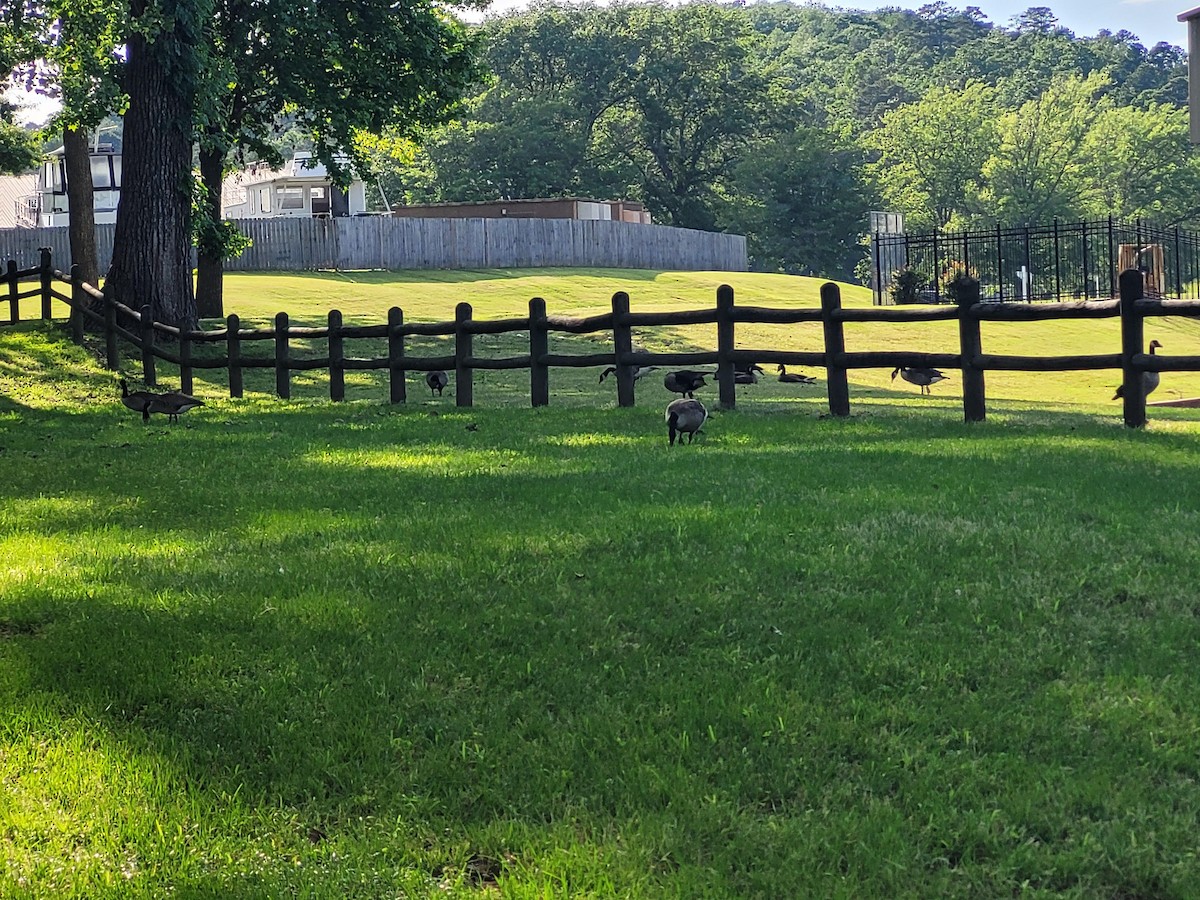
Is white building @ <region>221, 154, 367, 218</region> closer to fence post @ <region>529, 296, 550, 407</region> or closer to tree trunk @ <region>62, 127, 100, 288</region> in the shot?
tree trunk @ <region>62, 127, 100, 288</region>

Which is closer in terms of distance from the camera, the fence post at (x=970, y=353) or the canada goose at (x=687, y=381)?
the fence post at (x=970, y=353)

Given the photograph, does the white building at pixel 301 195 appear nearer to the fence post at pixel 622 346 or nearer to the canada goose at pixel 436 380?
the canada goose at pixel 436 380

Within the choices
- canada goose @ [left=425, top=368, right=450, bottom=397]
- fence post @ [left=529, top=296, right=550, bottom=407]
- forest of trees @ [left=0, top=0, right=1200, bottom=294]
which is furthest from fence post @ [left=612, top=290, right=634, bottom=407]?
forest of trees @ [left=0, top=0, right=1200, bottom=294]

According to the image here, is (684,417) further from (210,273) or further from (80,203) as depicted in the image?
(80,203)

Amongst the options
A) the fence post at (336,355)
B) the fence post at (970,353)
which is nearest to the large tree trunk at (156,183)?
the fence post at (336,355)

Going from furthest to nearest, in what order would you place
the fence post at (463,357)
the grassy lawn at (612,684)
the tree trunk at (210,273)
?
the tree trunk at (210,273)
the fence post at (463,357)
the grassy lawn at (612,684)

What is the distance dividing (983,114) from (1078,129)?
6.90 meters

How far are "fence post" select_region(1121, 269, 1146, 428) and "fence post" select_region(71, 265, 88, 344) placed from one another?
1635 cm

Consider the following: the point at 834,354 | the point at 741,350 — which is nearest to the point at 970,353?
the point at 834,354

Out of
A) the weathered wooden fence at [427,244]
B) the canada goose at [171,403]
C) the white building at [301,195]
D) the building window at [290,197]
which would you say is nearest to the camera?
the canada goose at [171,403]

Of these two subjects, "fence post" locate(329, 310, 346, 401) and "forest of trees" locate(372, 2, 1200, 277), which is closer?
"fence post" locate(329, 310, 346, 401)

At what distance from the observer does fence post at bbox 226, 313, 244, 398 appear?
16.9 metres

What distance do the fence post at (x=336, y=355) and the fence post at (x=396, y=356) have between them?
0.80 meters

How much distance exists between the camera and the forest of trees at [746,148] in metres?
74.0
